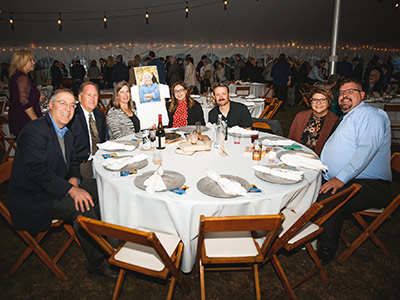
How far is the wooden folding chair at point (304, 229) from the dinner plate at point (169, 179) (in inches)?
32.2

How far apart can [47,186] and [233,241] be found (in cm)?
152

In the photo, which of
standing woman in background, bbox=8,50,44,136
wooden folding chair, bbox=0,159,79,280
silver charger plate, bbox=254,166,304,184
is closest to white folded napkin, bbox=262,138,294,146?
silver charger plate, bbox=254,166,304,184

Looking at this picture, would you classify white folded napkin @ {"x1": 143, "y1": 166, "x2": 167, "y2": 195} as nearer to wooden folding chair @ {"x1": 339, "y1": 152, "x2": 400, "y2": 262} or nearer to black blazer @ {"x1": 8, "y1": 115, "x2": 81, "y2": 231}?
black blazer @ {"x1": 8, "y1": 115, "x2": 81, "y2": 231}

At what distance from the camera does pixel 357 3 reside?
40.8 ft

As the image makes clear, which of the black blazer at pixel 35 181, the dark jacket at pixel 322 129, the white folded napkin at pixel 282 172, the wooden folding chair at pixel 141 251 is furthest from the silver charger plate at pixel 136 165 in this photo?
the dark jacket at pixel 322 129

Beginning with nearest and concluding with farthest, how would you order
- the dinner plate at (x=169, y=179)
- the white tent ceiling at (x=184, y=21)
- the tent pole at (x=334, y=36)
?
1. the dinner plate at (x=169, y=179)
2. the tent pole at (x=334, y=36)
3. the white tent ceiling at (x=184, y=21)

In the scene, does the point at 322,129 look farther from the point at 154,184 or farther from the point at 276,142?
the point at 154,184

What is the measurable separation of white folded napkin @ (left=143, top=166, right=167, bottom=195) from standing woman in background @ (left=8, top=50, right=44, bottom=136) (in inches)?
107

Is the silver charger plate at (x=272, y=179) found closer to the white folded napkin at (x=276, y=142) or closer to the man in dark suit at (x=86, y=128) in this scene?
the white folded napkin at (x=276, y=142)

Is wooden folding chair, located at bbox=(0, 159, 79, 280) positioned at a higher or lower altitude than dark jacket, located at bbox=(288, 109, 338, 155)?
lower

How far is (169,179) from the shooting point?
196 centimetres

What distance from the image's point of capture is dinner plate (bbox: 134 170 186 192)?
1852 mm

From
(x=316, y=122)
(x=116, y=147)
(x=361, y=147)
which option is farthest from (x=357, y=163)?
(x=116, y=147)

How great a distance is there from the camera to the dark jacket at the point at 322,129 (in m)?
3.09
